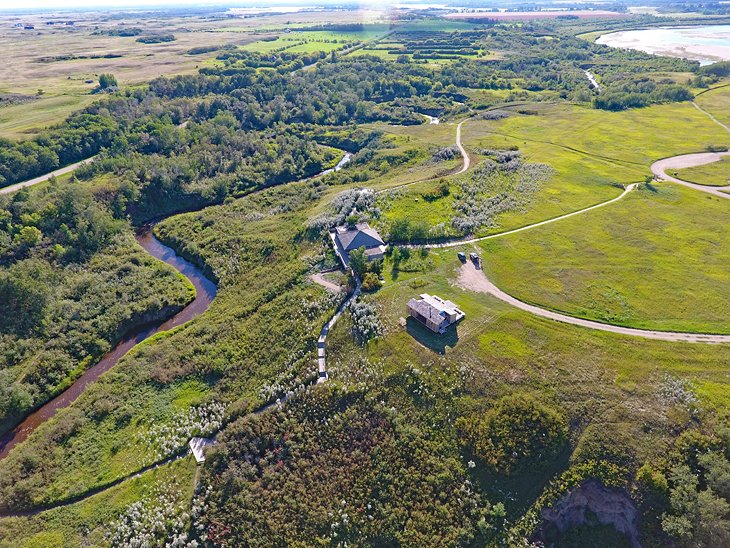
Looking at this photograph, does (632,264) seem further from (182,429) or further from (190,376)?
(182,429)

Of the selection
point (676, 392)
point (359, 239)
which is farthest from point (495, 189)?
point (676, 392)

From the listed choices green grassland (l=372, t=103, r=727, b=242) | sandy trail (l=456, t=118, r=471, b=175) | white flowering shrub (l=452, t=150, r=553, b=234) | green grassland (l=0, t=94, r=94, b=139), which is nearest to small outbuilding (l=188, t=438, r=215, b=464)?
Answer: green grassland (l=372, t=103, r=727, b=242)

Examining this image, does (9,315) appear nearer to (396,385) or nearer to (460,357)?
(396,385)

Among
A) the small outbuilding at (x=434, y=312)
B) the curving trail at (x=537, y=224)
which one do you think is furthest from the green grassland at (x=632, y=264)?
the small outbuilding at (x=434, y=312)

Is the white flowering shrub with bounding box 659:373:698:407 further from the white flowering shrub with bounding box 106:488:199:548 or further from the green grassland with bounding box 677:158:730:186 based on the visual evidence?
the green grassland with bounding box 677:158:730:186

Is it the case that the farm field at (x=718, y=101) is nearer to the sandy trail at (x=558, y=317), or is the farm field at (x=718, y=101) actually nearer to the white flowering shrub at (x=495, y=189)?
the white flowering shrub at (x=495, y=189)
